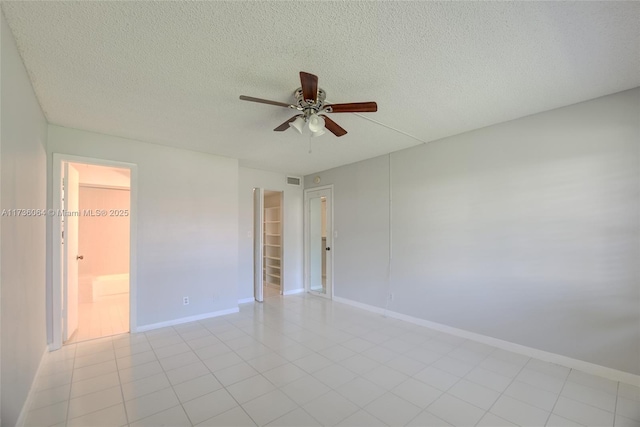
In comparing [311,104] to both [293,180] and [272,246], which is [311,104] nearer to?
[293,180]

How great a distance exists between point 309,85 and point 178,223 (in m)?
2.99

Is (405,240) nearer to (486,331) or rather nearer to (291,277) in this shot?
(486,331)

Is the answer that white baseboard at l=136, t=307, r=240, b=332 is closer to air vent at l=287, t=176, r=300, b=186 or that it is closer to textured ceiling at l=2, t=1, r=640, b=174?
textured ceiling at l=2, t=1, r=640, b=174

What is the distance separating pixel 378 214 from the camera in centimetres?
446

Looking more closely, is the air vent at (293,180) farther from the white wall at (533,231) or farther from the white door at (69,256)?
the white door at (69,256)

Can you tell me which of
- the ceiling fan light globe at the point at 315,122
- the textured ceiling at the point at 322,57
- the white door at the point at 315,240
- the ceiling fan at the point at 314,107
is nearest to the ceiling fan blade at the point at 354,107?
the ceiling fan at the point at 314,107

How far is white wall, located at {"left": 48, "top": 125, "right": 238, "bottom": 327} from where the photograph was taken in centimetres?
354

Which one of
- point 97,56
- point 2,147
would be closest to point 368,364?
point 2,147

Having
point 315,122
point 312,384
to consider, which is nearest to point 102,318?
point 312,384

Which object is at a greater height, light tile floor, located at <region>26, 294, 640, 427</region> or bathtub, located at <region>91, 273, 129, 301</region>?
bathtub, located at <region>91, 273, 129, 301</region>

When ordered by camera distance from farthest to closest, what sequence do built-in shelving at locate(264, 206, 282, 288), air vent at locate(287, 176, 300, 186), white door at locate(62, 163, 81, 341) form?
built-in shelving at locate(264, 206, 282, 288), air vent at locate(287, 176, 300, 186), white door at locate(62, 163, 81, 341)

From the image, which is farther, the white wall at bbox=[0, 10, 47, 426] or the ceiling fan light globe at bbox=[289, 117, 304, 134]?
the ceiling fan light globe at bbox=[289, 117, 304, 134]

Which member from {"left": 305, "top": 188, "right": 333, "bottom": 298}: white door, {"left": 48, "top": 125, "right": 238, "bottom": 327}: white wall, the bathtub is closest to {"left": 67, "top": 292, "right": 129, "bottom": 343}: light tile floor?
the bathtub

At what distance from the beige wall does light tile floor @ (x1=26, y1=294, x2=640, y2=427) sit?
8.69 feet
